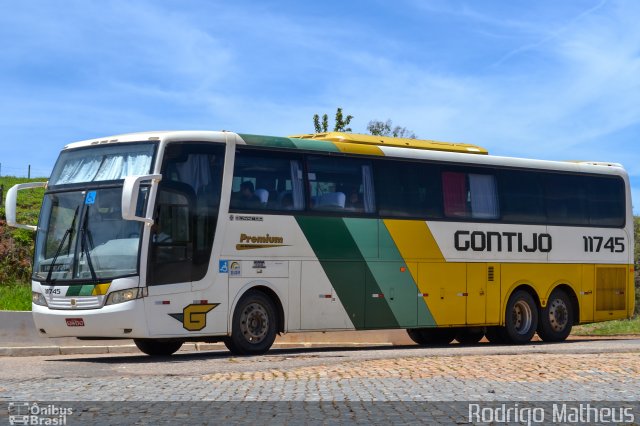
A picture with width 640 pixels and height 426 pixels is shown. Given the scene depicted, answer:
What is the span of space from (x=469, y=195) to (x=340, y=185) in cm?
346

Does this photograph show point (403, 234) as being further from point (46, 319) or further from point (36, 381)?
point (36, 381)

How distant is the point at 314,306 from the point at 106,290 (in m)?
4.07

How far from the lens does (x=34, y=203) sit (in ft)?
134

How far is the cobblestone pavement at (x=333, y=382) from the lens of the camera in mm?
10586

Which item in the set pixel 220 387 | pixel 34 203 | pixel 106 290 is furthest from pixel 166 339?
pixel 34 203

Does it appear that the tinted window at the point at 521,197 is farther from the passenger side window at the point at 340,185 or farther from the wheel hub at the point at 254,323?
the wheel hub at the point at 254,323

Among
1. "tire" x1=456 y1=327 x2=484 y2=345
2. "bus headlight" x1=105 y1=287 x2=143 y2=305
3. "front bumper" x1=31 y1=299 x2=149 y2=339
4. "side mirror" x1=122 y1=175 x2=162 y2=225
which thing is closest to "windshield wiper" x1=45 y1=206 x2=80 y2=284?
"front bumper" x1=31 y1=299 x2=149 y2=339

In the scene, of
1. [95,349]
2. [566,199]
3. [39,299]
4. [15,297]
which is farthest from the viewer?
[15,297]

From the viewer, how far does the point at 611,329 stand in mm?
30172

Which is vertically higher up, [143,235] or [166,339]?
[143,235]

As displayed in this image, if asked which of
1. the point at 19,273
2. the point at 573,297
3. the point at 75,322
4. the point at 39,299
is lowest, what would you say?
the point at 75,322

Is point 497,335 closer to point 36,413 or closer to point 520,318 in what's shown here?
point 520,318

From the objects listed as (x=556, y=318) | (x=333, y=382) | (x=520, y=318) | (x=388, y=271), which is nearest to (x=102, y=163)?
(x=388, y=271)

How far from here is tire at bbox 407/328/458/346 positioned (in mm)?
24094
